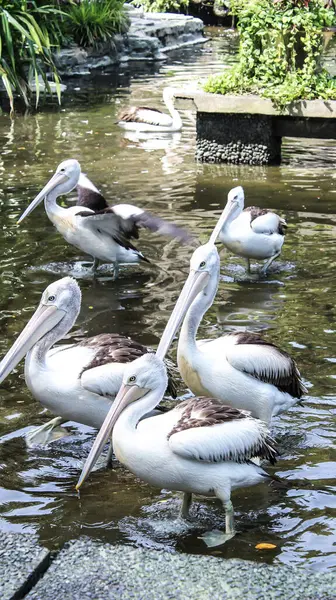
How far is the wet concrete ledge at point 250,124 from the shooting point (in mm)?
10180

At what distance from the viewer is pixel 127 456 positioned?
380 cm

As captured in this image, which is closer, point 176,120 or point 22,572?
point 22,572

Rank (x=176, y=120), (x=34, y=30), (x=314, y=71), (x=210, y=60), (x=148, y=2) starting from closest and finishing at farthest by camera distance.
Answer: (x=314, y=71) < (x=34, y=30) < (x=176, y=120) < (x=210, y=60) < (x=148, y=2)

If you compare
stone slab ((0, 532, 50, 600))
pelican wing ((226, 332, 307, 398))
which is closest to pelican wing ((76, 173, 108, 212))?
pelican wing ((226, 332, 307, 398))

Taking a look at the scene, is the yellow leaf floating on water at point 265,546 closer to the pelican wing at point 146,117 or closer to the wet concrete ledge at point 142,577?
the wet concrete ledge at point 142,577

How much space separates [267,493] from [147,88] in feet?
44.6

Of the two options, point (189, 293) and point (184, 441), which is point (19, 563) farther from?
point (189, 293)

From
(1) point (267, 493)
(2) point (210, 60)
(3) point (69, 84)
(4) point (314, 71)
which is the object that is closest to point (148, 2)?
(2) point (210, 60)

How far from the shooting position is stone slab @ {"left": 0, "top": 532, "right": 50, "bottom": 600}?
2.85 m

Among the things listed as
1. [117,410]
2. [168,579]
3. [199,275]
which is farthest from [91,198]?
[168,579]

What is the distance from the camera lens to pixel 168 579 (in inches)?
115

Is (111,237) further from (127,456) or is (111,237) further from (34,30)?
(34,30)

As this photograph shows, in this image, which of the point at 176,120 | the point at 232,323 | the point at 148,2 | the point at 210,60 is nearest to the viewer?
the point at 232,323

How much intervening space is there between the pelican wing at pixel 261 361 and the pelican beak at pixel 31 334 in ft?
2.78
